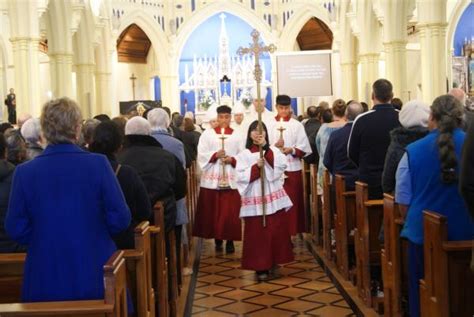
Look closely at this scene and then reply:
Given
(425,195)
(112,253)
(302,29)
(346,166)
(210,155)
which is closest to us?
(112,253)

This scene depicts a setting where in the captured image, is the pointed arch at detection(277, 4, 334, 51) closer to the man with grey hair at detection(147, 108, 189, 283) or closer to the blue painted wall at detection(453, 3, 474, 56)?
the blue painted wall at detection(453, 3, 474, 56)

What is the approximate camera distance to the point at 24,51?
13062 millimetres

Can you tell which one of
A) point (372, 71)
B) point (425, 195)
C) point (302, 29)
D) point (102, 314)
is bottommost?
point (102, 314)

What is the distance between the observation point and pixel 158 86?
2817 cm

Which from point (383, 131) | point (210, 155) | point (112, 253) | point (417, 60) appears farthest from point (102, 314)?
point (417, 60)

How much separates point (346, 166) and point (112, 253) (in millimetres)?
3972

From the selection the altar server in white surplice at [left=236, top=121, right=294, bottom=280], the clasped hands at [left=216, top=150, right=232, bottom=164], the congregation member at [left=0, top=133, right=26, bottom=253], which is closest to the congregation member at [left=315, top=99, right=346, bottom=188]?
the altar server in white surplice at [left=236, top=121, right=294, bottom=280]

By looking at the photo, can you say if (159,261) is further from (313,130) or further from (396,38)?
(396,38)

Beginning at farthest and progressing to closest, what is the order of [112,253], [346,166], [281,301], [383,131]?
[346,166] → [281,301] → [383,131] → [112,253]

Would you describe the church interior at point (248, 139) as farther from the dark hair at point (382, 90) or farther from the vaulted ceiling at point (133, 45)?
the vaulted ceiling at point (133, 45)

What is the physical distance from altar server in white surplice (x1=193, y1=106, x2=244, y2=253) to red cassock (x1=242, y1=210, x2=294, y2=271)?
1.42 metres

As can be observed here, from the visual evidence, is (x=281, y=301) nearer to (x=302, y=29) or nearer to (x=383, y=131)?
(x=383, y=131)

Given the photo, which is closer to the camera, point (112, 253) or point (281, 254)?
point (112, 253)

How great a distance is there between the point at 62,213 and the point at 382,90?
335 centimetres
